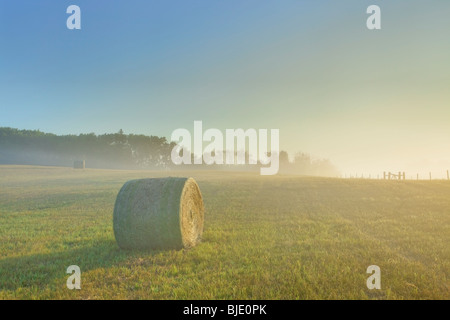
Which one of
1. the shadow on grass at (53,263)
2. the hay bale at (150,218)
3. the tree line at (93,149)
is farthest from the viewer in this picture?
the tree line at (93,149)

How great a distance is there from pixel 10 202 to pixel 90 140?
6693cm

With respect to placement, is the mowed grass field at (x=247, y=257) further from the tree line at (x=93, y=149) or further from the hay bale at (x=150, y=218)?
the tree line at (x=93, y=149)

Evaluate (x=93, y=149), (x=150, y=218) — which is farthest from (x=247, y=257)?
(x=93, y=149)

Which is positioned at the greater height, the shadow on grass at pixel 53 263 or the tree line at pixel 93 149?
the tree line at pixel 93 149

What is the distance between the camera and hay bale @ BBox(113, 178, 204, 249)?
964cm

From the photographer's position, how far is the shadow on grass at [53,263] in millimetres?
7234

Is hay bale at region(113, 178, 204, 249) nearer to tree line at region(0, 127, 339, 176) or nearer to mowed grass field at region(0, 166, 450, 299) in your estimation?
mowed grass field at region(0, 166, 450, 299)

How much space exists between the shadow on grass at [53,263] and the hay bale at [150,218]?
38 centimetres

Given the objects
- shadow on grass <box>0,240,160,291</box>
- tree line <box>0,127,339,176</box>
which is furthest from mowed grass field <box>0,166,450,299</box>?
tree line <box>0,127,339,176</box>

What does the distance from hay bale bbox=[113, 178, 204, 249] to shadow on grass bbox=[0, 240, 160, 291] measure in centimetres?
38

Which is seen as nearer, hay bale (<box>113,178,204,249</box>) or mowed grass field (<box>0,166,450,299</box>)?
mowed grass field (<box>0,166,450,299</box>)

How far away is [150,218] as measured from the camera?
967cm

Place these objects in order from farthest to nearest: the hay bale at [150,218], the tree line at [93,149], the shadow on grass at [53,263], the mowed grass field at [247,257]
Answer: the tree line at [93,149]
the hay bale at [150,218]
the shadow on grass at [53,263]
the mowed grass field at [247,257]

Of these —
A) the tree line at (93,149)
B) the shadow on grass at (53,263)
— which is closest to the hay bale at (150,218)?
the shadow on grass at (53,263)
